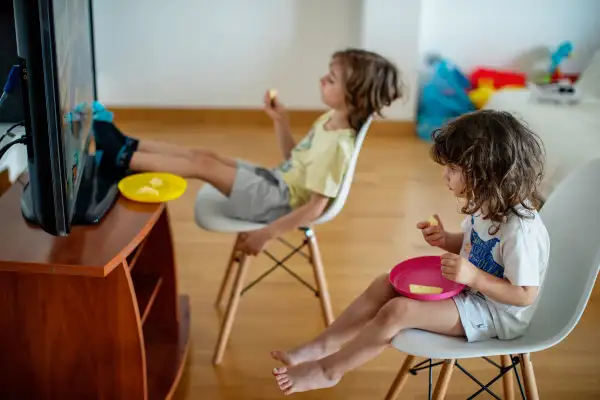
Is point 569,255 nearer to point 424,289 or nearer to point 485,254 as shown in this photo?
point 485,254


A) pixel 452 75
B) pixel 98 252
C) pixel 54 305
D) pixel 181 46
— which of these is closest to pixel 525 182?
pixel 98 252

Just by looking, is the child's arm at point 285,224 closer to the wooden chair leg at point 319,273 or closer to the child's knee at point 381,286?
the wooden chair leg at point 319,273

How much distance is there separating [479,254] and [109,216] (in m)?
0.81

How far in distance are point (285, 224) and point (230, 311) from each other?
0.95 ft

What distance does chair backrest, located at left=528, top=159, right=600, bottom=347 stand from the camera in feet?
4.72

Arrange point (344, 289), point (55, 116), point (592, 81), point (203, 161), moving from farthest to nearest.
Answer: point (592, 81)
point (344, 289)
point (203, 161)
point (55, 116)

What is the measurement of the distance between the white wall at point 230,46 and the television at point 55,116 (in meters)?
1.99

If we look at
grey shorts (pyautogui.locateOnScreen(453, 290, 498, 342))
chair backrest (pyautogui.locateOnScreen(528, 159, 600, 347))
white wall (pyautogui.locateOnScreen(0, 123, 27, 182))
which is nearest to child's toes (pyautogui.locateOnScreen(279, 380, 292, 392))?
grey shorts (pyautogui.locateOnScreen(453, 290, 498, 342))

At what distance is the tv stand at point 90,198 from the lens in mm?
1616

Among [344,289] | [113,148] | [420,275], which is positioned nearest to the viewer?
[420,275]

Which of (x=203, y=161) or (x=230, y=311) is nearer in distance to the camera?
(x=230, y=311)

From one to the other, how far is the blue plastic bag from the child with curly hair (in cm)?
225

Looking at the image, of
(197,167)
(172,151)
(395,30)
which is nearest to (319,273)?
(197,167)

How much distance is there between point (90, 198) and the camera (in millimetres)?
1723
